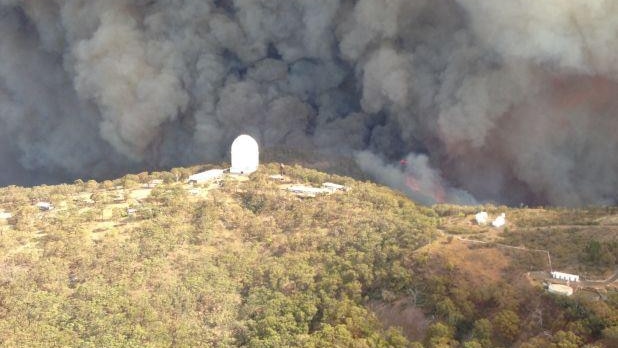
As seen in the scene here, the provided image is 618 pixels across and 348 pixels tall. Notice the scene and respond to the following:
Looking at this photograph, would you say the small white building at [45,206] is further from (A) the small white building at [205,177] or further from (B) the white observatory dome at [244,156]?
(B) the white observatory dome at [244,156]

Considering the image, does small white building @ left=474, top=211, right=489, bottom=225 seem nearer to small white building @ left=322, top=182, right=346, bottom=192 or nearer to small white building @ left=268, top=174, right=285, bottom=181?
small white building @ left=322, top=182, right=346, bottom=192

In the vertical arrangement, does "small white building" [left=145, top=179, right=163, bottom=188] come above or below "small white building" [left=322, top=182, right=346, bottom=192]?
above

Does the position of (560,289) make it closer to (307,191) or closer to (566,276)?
(566,276)

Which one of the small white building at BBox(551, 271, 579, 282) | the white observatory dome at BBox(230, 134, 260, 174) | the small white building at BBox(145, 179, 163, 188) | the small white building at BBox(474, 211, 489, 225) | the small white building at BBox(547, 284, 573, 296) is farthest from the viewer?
the white observatory dome at BBox(230, 134, 260, 174)

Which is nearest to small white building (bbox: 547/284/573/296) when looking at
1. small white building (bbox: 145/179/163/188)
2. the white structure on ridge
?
the white structure on ridge

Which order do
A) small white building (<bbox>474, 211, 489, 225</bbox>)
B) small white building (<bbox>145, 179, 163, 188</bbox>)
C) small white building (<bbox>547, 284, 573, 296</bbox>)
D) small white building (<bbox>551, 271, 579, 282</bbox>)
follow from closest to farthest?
1. small white building (<bbox>547, 284, 573, 296</bbox>)
2. small white building (<bbox>551, 271, 579, 282</bbox>)
3. small white building (<bbox>474, 211, 489, 225</bbox>)
4. small white building (<bbox>145, 179, 163, 188</bbox>)

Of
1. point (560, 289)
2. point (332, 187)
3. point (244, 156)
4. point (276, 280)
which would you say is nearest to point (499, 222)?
point (560, 289)

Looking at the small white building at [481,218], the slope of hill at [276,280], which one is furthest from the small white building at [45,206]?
the small white building at [481,218]
